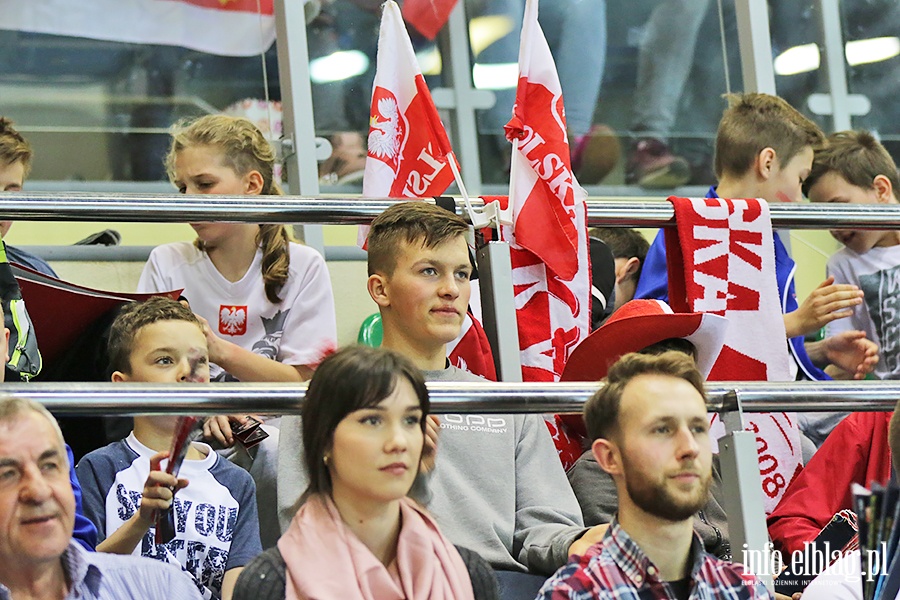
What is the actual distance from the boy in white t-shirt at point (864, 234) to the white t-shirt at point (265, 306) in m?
1.35

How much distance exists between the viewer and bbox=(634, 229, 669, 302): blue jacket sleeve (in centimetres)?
338

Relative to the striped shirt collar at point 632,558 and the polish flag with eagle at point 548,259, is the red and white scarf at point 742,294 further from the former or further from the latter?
the striped shirt collar at point 632,558

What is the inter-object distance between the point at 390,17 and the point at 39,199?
3.40 feet

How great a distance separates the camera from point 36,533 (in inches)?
76.1

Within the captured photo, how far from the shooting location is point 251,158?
3512mm

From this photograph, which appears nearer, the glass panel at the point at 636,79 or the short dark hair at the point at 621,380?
the short dark hair at the point at 621,380

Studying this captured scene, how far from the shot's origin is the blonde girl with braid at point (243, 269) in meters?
3.40

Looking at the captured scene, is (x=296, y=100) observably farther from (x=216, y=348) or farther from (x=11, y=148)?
(x=216, y=348)

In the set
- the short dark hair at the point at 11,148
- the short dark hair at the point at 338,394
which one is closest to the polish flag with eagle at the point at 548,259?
the short dark hair at the point at 338,394

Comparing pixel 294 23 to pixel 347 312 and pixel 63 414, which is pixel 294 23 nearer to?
pixel 347 312

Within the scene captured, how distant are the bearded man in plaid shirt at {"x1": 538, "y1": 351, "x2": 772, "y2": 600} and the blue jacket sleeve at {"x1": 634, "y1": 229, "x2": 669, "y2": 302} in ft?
3.87

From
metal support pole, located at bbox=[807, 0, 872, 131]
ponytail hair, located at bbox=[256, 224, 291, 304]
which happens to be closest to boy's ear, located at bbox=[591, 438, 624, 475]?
ponytail hair, located at bbox=[256, 224, 291, 304]

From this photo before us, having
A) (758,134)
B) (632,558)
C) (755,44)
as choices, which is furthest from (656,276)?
(755,44)

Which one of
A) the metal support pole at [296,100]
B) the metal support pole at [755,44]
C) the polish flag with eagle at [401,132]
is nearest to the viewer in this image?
the polish flag with eagle at [401,132]
